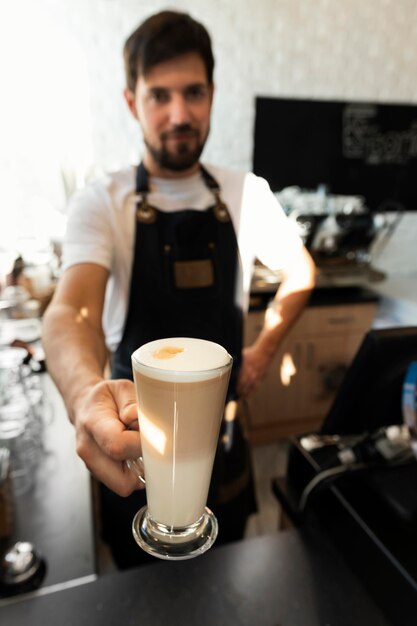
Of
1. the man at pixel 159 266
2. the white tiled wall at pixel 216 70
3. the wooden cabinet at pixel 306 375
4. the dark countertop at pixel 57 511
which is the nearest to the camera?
the man at pixel 159 266

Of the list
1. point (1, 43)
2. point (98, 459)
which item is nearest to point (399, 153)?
point (1, 43)

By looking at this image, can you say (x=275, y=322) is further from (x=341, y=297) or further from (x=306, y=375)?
(x=341, y=297)

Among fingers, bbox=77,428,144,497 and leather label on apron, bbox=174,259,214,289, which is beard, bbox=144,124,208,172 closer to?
leather label on apron, bbox=174,259,214,289

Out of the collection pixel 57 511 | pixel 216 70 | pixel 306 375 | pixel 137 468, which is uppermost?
pixel 216 70

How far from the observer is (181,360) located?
0.27 metres

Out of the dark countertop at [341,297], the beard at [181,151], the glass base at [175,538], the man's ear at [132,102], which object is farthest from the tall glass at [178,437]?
the dark countertop at [341,297]

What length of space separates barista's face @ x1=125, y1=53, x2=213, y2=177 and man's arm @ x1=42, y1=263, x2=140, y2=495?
22 centimetres

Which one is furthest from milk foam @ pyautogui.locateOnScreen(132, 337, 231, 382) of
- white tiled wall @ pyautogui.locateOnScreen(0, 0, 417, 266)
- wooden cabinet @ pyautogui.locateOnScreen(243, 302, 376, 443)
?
white tiled wall @ pyautogui.locateOnScreen(0, 0, 417, 266)

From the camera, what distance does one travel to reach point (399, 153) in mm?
2492

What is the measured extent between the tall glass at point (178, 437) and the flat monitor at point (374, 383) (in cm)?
33

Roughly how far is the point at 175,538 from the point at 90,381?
0.55ft

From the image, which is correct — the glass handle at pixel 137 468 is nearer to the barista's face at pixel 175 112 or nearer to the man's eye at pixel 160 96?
the barista's face at pixel 175 112

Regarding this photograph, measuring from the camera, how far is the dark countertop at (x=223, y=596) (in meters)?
0.52

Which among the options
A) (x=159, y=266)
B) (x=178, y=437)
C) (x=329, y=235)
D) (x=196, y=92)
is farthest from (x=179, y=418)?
(x=329, y=235)
